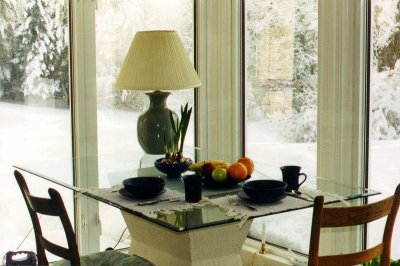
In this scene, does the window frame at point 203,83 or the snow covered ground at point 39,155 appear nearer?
the snow covered ground at point 39,155

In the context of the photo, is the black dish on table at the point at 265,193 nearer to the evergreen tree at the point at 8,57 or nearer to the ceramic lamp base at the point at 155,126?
the ceramic lamp base at the point at 155,126

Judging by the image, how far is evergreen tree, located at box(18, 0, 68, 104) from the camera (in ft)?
13.0

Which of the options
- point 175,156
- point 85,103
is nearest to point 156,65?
point 175,156

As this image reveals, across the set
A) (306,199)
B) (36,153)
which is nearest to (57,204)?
(306,199)

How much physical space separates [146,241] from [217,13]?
1745 mm

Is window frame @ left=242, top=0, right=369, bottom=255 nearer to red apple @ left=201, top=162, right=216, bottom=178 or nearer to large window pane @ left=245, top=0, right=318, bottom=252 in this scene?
large window pane @ left=245, top=0, right=318, bottom=252

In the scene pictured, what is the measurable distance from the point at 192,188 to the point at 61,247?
558 millimetres

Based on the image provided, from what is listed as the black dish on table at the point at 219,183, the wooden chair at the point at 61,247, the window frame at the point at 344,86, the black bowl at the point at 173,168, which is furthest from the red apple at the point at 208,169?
the window frame at the point at 344,86

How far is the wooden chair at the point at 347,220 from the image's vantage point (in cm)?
240

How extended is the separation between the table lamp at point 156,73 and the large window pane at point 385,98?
2.95 ft

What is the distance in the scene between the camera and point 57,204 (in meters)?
2.65

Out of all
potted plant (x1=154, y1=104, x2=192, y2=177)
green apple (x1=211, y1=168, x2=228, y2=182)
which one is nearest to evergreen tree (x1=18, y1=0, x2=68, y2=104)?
potted plant (x1=154, y1=104, x2=192, y2=177)

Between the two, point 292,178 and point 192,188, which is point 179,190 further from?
point 292,178

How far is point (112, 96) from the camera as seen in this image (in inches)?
168
